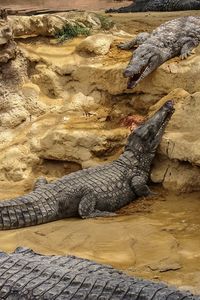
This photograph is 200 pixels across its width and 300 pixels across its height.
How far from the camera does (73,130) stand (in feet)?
23.5

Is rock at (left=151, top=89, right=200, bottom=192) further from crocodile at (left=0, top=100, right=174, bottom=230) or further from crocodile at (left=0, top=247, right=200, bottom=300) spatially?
crocodile at (left=0, top=247, right=200, bottom=300)

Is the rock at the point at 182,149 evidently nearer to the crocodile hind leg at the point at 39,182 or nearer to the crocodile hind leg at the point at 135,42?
the crocodile hind leg at the point at 39,182

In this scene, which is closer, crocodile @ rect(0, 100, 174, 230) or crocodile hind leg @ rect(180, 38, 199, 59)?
crocodile @ rect(0, 100, 174, 230)

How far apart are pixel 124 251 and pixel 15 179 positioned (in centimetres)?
257

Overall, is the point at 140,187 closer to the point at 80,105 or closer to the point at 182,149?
the point at 182,149

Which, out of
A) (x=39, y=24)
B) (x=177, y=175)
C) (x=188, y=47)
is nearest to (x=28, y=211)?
(x=177, y=175)

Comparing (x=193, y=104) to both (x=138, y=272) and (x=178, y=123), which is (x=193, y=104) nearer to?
(x=178, y=123)

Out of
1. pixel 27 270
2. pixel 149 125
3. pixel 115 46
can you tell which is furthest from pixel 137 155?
pixel 27 270

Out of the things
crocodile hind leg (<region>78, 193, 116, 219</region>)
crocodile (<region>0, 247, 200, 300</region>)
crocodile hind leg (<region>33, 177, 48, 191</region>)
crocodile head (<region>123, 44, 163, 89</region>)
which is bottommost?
crocodile hind leg (<region>78, 193, 116, 219</region>)

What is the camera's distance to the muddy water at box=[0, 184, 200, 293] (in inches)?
175

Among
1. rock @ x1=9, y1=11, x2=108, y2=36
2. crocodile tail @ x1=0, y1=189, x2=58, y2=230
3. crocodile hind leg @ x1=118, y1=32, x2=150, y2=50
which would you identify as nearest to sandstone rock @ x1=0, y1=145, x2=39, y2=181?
crocodile tail @ x1=0, y1=189, x2=58, y2=230

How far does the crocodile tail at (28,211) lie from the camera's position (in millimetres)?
5594

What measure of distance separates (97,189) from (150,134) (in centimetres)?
101

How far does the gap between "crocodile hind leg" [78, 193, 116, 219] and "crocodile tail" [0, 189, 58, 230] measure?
267 millimetres
